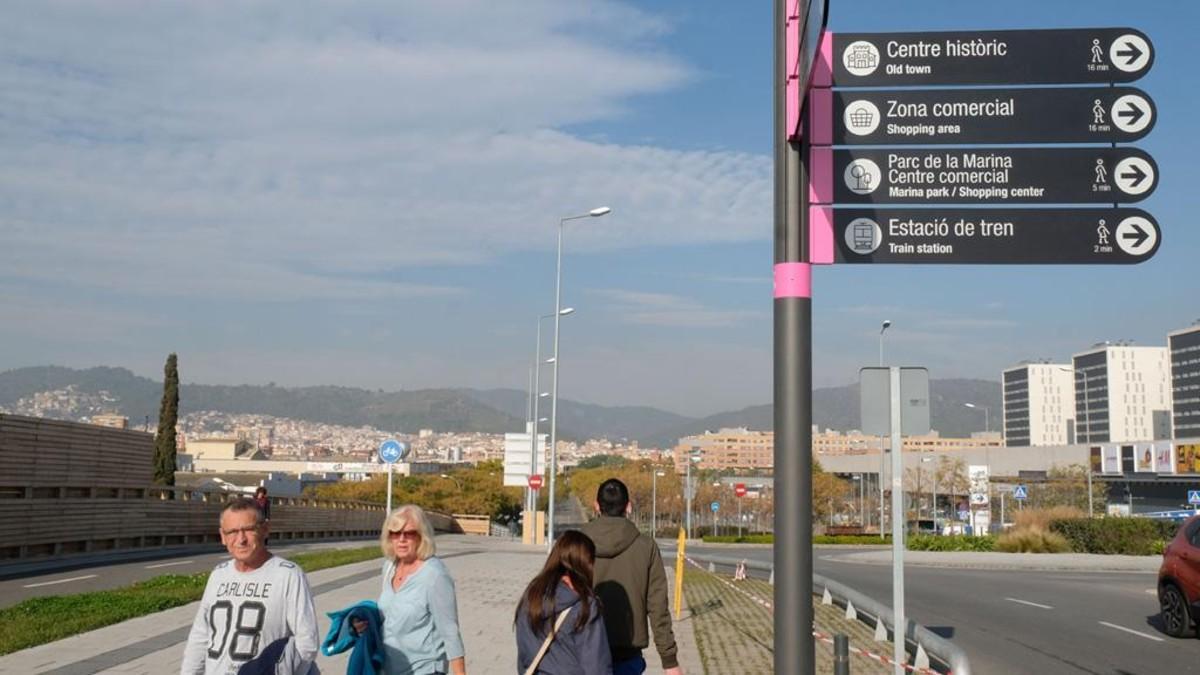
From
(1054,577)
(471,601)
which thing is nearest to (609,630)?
(471,601)

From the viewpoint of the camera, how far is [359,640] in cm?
561

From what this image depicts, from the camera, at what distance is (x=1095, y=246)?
5566 millimetres

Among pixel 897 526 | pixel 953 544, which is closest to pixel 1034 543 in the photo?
pixel 953 544

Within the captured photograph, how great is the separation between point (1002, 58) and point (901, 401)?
3.87 meters

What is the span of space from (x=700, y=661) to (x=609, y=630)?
6.23 meters

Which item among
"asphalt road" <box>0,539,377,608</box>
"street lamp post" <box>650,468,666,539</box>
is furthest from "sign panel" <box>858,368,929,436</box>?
"street lamp post" <box>650,468,666,539</box>

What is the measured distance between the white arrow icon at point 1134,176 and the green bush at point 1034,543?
121 ft

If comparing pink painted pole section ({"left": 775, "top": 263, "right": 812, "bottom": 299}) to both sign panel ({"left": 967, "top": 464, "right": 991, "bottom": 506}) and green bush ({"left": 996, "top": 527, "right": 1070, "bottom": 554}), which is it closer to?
green bush ({"left": 996, "top": 527, "right": 1070, "bottom": 554})

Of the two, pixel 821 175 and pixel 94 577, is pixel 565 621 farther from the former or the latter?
pixel 94 577

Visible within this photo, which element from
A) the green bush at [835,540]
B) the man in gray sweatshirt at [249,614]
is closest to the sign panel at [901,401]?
the man in gray sweatshirt at [249,614]

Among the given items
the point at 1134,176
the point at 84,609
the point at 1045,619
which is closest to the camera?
the point at 1134,176

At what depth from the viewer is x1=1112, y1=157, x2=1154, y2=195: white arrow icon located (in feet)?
18.5

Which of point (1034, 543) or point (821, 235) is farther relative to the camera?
point (1034, 543)

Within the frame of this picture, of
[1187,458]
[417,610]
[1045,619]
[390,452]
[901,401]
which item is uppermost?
[1187,458]
